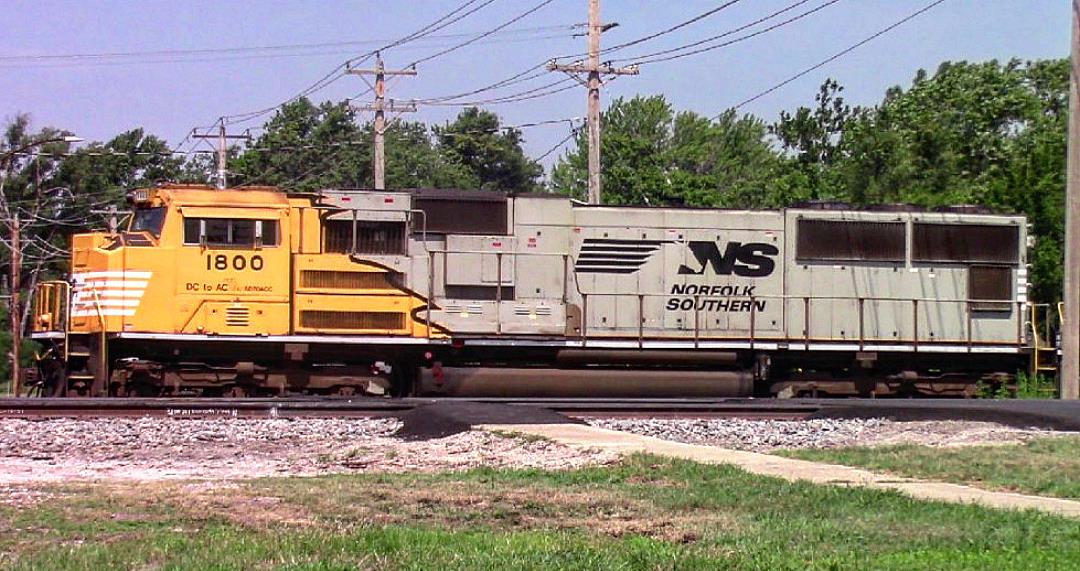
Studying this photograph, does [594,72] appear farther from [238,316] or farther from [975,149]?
[975,149]

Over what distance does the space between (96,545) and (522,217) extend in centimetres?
1536

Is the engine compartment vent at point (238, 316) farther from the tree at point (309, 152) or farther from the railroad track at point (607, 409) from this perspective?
the tree at point (309, 152)

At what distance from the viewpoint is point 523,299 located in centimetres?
2261

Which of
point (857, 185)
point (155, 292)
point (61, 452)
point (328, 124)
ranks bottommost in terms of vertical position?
point (61, 452)

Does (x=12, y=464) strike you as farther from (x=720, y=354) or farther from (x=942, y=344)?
(x=942, y=344)

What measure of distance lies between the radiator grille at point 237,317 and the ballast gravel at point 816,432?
6643mm

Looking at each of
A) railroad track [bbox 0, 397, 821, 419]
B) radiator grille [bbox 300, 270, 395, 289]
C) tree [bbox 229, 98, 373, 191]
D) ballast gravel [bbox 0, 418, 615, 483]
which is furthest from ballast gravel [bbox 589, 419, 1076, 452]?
tree [bbox 229, 98, 373, 191]

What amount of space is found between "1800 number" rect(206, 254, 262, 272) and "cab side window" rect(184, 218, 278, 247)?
0.21m

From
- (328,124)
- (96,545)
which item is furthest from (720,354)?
(328,124)

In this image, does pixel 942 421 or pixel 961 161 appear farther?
pixel 961 161

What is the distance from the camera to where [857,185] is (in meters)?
40.2

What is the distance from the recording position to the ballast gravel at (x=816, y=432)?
15.4 m

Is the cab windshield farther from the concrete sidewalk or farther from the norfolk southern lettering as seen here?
the norfolk southern lettering

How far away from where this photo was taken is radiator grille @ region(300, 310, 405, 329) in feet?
71.4
